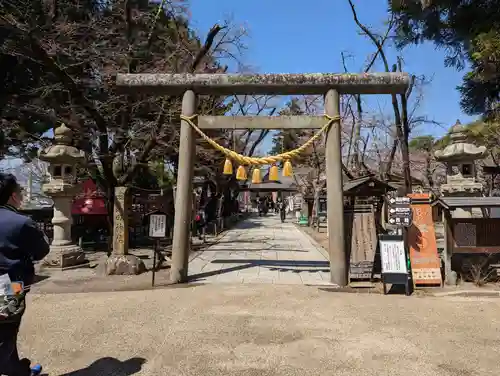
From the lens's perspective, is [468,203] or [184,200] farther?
[184,200]

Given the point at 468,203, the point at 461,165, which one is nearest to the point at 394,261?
the point at 468,203

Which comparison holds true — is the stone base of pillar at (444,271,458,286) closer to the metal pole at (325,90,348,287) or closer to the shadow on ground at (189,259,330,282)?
the metal pole at (325,90,348,287)

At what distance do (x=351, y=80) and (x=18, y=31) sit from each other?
312 inches

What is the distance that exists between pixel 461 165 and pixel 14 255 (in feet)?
39.2

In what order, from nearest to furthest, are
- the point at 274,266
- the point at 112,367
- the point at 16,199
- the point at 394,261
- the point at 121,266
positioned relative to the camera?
the point at 16,199 < the point at 112,367 < the point at 394,261 < the point at 121,266 < the point at 274,266

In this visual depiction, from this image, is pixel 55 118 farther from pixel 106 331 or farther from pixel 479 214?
pixel 479 214

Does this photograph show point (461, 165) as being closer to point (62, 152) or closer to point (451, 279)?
point (451, 279)

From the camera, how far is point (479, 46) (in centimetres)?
806

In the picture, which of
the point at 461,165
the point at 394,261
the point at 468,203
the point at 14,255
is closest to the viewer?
the point at 14,255

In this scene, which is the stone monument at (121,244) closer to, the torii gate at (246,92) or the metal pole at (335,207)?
the torii gate at (246,92)

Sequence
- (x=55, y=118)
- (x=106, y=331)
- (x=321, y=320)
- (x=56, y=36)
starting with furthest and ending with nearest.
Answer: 1. (x=55, y=118)
2. (x=56, y=36)
3. (x=321, y=320)
4. (x=106, y=331)

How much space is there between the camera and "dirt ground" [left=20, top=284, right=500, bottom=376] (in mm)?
4094

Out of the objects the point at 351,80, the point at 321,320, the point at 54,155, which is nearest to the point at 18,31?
the point at 54,155

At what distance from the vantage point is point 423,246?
8000mm
